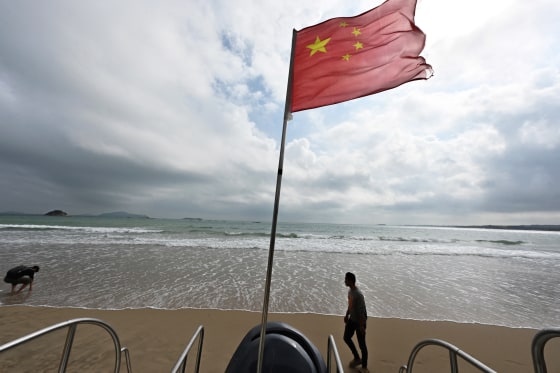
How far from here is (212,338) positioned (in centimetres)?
506

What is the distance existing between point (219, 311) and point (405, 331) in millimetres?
4724

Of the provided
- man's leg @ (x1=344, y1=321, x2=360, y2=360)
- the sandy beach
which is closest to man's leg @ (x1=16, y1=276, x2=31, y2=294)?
the sandy beach

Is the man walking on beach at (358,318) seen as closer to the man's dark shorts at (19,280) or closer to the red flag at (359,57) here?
the red flag at (359,57)

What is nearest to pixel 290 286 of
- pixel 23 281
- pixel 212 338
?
pixel 212 338

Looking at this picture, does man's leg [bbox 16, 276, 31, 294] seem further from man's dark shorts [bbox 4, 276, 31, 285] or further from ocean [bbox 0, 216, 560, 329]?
ocean [bbox 0, 216, 560, 329]

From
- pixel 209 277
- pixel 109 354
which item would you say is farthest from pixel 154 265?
pixel 109 354

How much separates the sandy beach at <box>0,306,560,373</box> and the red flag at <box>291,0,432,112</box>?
486 cm

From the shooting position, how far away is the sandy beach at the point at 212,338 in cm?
428

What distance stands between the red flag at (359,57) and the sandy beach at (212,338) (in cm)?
486

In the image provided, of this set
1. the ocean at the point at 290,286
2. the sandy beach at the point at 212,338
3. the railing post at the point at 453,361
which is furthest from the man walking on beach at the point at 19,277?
the railing post at the point at 453,361

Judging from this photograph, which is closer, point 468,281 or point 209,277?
point 209,277

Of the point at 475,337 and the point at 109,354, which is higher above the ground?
the point at 475,337

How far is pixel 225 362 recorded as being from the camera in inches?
169

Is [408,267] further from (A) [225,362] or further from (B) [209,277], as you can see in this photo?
(A) [225,362]
